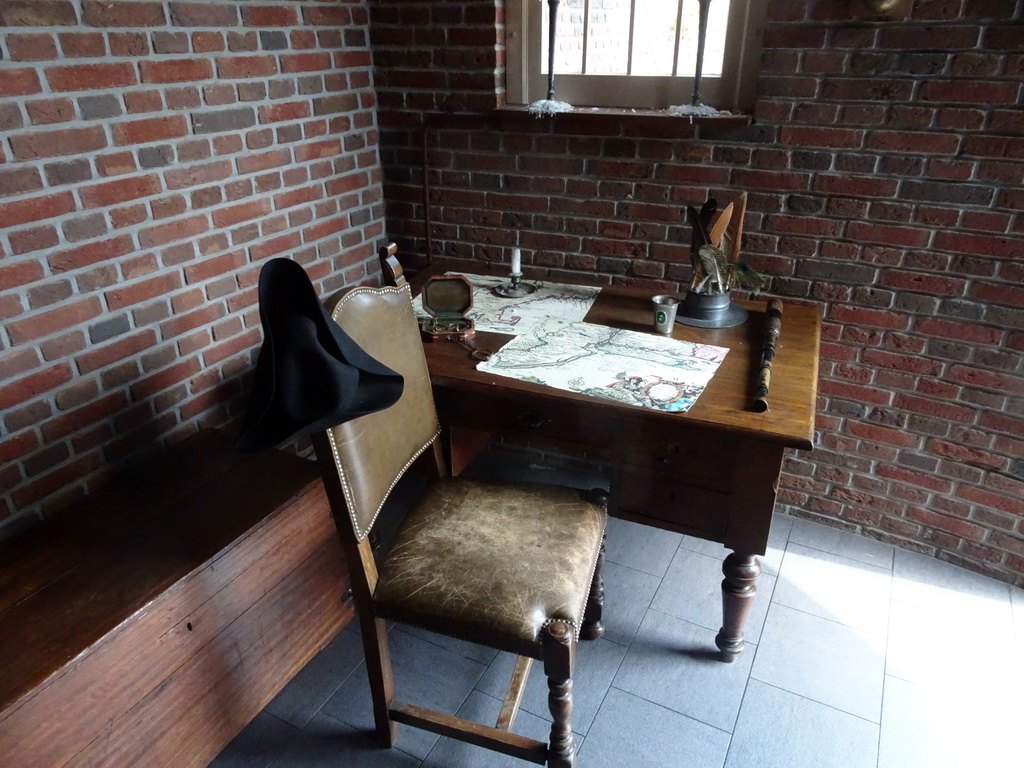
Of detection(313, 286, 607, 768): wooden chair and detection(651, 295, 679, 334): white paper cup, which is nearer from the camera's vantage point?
detection(313, 286, 607, 768): wooden chair

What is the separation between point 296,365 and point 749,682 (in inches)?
56.4

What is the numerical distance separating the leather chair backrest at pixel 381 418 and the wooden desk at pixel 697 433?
4.1 inches

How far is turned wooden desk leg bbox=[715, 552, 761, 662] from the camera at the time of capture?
Answer: 68.7 inches

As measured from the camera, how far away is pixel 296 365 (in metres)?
1.33

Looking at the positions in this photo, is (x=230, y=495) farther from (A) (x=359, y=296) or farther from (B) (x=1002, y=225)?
(B) (x=1002, y=225)

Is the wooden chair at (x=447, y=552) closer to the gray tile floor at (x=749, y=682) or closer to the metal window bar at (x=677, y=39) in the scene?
the gray tile floor at (x=749, y=682)

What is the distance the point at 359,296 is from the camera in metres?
1.51

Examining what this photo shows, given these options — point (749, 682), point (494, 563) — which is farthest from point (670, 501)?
point (749, 682)

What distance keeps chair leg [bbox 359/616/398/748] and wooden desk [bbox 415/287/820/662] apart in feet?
1.71

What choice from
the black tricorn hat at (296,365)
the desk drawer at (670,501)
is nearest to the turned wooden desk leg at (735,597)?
the desk drawer at (670,501)

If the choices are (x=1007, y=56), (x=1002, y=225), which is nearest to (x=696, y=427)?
(x=1002, y=225)

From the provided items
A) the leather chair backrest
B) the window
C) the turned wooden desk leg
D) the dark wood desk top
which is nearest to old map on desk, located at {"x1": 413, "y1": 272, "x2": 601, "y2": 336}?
the dark wood desk top

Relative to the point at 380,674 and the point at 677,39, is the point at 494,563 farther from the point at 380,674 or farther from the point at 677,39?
the point at 677,39

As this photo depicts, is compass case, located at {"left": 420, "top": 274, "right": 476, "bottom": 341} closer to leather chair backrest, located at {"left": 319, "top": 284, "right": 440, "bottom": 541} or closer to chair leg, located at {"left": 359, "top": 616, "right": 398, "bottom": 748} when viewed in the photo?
leather chair backrest, located at {"left": 319, "top": 284, "right": 440, "bottom": 541}
